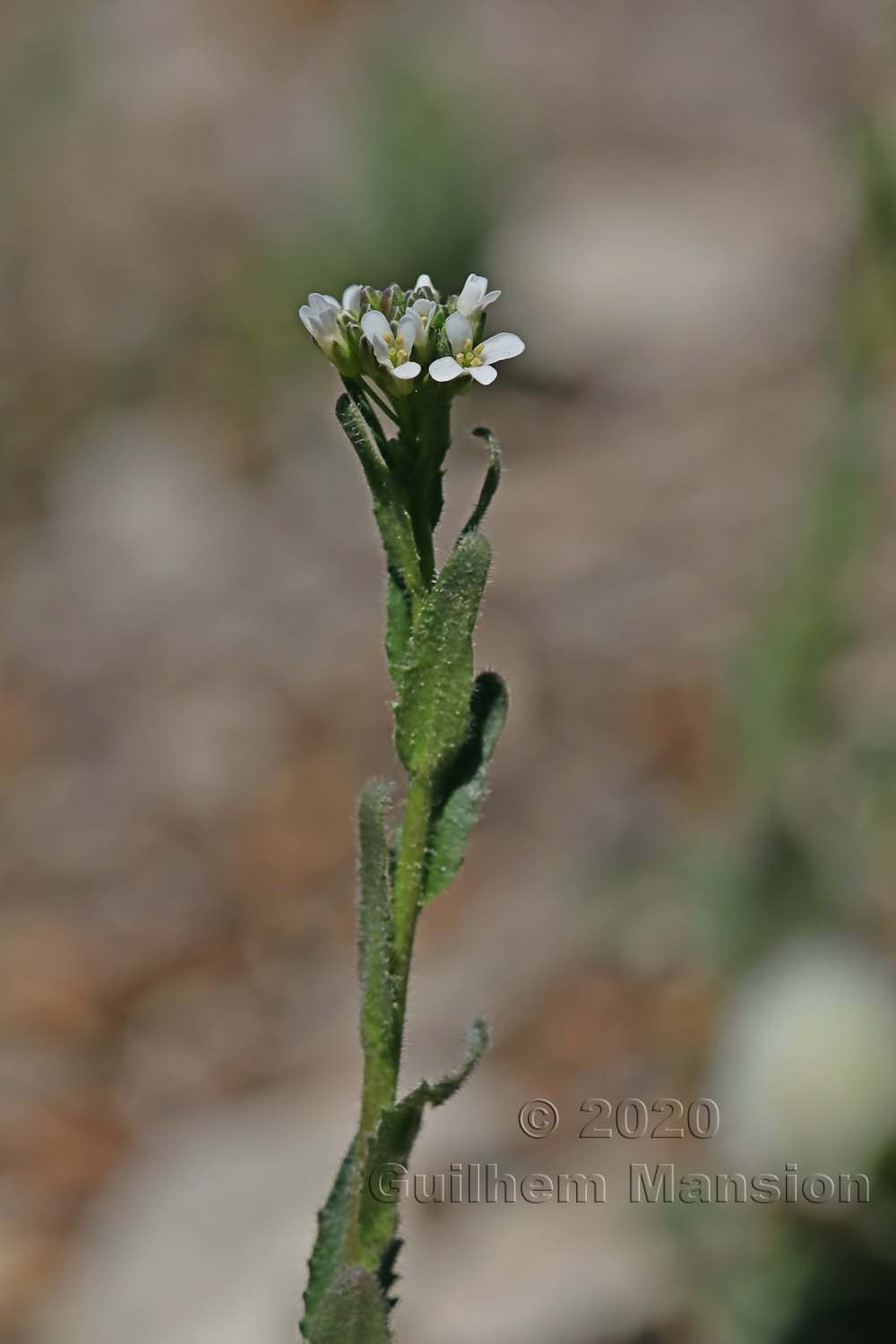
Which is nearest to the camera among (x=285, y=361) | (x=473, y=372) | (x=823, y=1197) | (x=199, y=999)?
(x=473, y=372)

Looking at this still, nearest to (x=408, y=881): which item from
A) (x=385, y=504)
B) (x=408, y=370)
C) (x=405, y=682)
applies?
(x=405, y=682)

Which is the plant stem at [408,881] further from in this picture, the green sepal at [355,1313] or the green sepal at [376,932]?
the green sepal at [355,1313]

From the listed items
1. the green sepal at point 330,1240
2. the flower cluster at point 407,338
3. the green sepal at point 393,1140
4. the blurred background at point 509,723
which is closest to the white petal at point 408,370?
the flower cluster at point 407,338

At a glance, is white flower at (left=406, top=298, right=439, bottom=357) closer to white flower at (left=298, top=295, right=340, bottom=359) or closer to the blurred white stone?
white flower at (left=298, top=295, right=340, bottom=359)

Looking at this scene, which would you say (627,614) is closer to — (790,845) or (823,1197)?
(790,845)

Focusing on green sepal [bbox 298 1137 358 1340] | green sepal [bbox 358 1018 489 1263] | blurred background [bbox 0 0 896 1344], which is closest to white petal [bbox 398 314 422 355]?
green sepal [bbox 358 1018 489 1263]

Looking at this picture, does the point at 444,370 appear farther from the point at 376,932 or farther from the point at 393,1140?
the point at 393,1140

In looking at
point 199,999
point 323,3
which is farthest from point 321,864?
point 323,3
